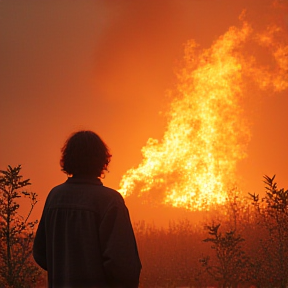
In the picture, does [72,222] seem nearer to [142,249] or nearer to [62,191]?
[62,191]

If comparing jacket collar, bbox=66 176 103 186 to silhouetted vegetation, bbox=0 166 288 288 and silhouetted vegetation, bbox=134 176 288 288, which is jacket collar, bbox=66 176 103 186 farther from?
silhouetted vegetation, bbox=134 176 288 288

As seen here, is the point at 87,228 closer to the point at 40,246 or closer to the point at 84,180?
the point at 84,180

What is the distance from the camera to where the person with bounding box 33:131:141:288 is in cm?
260

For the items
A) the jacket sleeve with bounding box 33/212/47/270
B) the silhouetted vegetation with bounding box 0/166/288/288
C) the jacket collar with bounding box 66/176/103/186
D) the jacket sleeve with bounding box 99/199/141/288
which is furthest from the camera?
the silhouetted vegetation with bounding box 0/166/288/288

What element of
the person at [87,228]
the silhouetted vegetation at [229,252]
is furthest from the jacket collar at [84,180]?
Answer: the silhouetted vegetation at [229,252]

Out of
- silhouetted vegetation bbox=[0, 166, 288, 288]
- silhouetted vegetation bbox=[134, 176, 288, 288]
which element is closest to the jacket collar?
silhouetted vegetation bbox=[0, 166, 288, 288]

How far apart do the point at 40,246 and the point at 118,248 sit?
2.38ft

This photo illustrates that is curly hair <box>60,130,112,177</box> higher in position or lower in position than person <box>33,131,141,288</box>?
higher

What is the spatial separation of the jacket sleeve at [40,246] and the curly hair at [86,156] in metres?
0.44

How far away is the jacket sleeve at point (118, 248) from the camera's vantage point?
256 centimetres

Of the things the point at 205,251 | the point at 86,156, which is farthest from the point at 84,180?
the point at 205,251

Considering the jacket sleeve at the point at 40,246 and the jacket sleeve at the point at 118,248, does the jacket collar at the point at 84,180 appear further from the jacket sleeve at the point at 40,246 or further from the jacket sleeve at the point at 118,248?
the jacket sleeve at the point at 40,246

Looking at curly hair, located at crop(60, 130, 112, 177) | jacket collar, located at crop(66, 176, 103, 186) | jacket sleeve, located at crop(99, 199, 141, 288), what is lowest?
jacket sleeve, located at crop(99, 199, 141, 288)

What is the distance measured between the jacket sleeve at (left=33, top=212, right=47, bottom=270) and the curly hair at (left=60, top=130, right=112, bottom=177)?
443 mm
